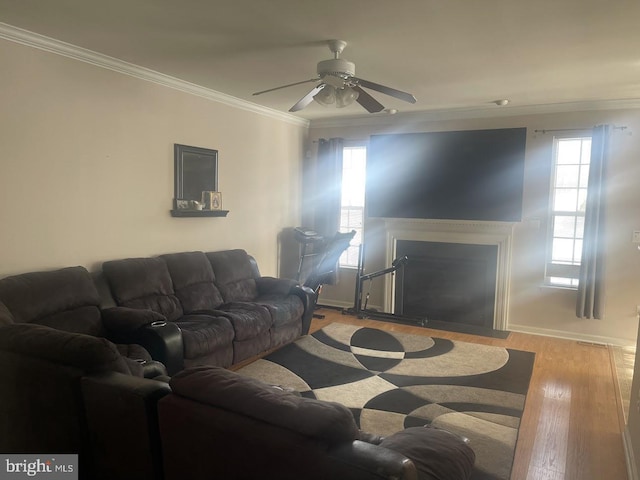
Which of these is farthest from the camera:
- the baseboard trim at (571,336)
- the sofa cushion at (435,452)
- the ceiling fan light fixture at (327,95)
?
the baseboard trim at (571,336)

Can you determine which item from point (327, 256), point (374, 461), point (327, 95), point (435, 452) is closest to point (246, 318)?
point (327, 256)

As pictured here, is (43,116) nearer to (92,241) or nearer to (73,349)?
(92,241)

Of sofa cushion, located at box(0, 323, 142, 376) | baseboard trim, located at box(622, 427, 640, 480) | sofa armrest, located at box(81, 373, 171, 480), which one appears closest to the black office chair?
baseboard trim, located at box(622, 427, 640, 480)

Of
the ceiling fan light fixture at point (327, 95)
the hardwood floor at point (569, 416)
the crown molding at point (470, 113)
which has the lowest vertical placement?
the hardwood floor at point (569, 416)

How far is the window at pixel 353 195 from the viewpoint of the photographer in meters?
6.31

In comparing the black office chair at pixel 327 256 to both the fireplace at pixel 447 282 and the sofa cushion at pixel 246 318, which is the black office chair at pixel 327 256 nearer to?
the fireplace at pixel 447 282

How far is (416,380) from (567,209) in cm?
289

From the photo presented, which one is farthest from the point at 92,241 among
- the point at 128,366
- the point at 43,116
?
the point at 128,366

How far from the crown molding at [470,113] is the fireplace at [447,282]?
1.60 meters

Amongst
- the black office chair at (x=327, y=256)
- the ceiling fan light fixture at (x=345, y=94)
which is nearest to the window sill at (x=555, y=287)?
the black office chair at (x=327, y=256)

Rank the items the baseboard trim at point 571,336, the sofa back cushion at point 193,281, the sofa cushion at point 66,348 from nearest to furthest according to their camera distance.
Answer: the sofa cushion at point 66,348
the sofa back cushion at point 193,281
the baseboard trim at point 571,336

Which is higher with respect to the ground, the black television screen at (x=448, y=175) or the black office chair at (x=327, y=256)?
the black television screen at (x=448, y=175)

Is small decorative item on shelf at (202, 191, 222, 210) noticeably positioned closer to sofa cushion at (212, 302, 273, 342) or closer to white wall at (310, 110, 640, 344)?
sofa cushion at (212, 302, 273, 342)

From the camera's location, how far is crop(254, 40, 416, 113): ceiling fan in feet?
9.96
